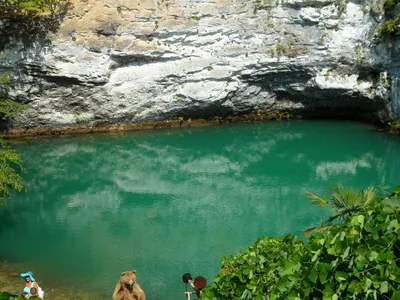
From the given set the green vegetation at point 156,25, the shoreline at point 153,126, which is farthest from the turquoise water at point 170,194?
the green vegetation at point 156,25

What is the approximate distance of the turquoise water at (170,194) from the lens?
37.0ft

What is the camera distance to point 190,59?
24.4 meters

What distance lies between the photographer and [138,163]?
20.2 meters

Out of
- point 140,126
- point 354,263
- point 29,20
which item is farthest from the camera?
point 140,126

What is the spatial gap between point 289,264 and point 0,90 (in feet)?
72.3

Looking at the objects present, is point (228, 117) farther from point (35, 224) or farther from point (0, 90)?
point (35, 224)

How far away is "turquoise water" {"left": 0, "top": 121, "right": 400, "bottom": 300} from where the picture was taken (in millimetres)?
11281

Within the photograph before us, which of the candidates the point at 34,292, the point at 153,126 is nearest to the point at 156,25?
the point at 153,126

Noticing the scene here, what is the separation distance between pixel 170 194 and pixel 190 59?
33.0 feet

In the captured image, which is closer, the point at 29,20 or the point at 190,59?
the point at 29,20

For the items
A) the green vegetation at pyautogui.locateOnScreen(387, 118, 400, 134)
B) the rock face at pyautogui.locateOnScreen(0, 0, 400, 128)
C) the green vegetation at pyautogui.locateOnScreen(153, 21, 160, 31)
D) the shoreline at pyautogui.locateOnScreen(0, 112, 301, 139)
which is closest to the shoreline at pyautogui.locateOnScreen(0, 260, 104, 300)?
the rock face at pyautogui.locateOnScreen(0, 0, 400, 128)

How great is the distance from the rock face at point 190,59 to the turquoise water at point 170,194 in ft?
5.63

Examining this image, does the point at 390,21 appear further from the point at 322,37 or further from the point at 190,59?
the point at 190,59

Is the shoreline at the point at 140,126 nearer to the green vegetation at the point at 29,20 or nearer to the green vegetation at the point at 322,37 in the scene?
the green vegetation at the point at 29,20
